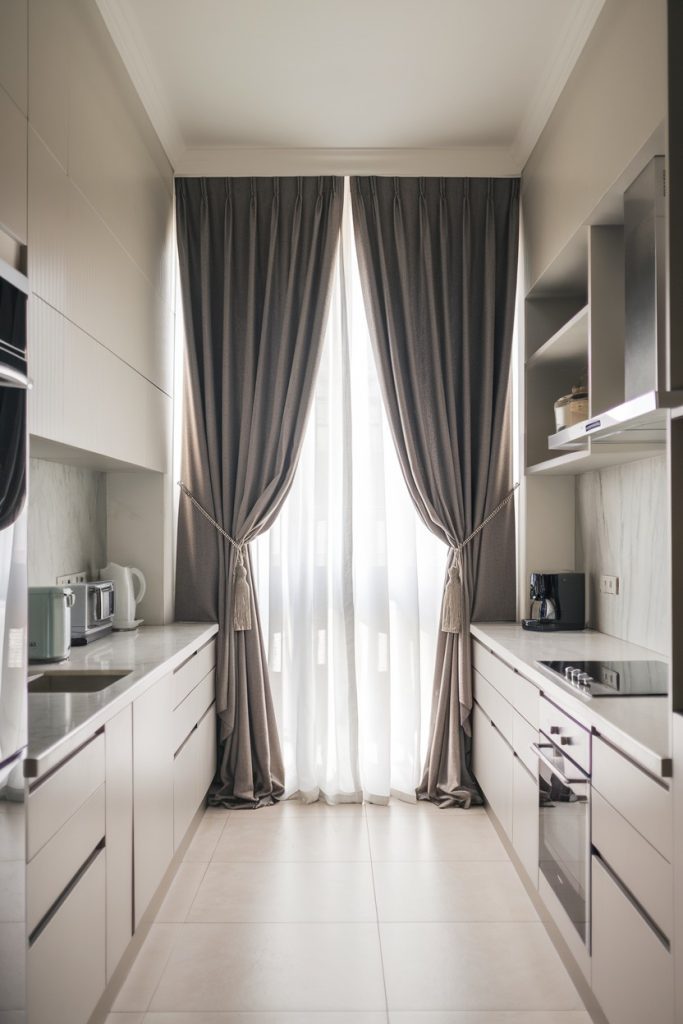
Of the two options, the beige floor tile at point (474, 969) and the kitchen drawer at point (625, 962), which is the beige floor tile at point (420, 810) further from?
the kitchen drawer at point (625, 962)

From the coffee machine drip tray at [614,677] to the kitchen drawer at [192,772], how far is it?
1390mm

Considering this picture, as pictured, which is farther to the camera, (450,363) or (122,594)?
(450,363)

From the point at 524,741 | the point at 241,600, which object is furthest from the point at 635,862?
the point at 241,600

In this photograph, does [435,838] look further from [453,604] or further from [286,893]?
[453,604]

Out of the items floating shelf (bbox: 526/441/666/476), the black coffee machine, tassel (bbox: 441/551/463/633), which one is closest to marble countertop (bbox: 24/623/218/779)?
tassel (bbox: 441/551/463/633)

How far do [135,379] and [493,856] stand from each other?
7.65 feet

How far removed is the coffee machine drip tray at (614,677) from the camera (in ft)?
6.91

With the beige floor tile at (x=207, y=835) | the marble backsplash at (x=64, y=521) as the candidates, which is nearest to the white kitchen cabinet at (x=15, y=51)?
the marble backsplash at (x=64, y=521)

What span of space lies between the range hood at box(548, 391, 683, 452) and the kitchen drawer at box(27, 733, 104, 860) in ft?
5.03

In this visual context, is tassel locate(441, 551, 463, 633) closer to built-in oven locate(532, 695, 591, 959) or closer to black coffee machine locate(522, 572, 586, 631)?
black coffee machine locate(522, 572, 586, 631)

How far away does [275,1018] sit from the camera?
2105mm

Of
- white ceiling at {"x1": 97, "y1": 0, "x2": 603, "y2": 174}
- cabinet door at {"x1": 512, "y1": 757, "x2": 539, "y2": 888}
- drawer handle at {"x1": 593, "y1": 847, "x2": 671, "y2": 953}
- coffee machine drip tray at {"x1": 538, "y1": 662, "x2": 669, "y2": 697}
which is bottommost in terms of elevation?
cabinet door at {"x1": 512, "y1": 757, "x2": 539, "y2": 888}

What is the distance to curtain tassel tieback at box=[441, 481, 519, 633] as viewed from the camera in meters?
3.69

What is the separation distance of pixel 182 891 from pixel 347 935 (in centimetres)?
66
